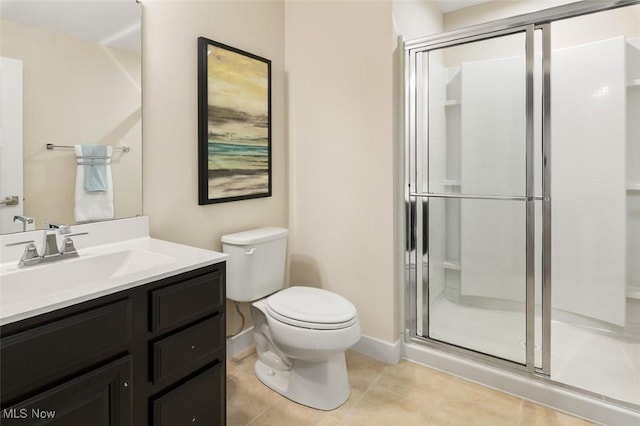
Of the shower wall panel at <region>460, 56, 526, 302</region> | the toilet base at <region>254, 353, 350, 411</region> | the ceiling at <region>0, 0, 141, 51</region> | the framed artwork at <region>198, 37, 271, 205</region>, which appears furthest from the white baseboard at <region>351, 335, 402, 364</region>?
the ceiling at <region>0, 0, 141, 51</region>

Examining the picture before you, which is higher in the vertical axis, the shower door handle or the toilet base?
the shower door handle

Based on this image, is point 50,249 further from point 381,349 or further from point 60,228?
point 381,349

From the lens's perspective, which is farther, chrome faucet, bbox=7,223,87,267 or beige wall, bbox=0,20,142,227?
beige wall, bbox=0,20,142,227

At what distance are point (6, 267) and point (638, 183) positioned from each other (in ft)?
9.04

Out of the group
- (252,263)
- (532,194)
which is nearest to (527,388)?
(532,194)

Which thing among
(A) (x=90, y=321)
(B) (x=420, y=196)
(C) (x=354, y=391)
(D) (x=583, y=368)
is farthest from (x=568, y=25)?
(A) (x=90, y=321)

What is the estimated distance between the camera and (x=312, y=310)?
5.94 ft

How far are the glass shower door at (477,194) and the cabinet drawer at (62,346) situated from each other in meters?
1.71

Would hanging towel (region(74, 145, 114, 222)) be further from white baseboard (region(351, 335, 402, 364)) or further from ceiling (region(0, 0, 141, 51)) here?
white baseboard (region(351, 335, 402, 364))

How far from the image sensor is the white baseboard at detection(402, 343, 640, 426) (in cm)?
167

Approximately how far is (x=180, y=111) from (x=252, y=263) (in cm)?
88

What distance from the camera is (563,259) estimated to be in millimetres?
2275

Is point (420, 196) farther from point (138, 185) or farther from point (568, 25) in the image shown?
point (138, 185)

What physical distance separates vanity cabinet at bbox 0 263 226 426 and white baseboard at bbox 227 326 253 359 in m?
0.76
